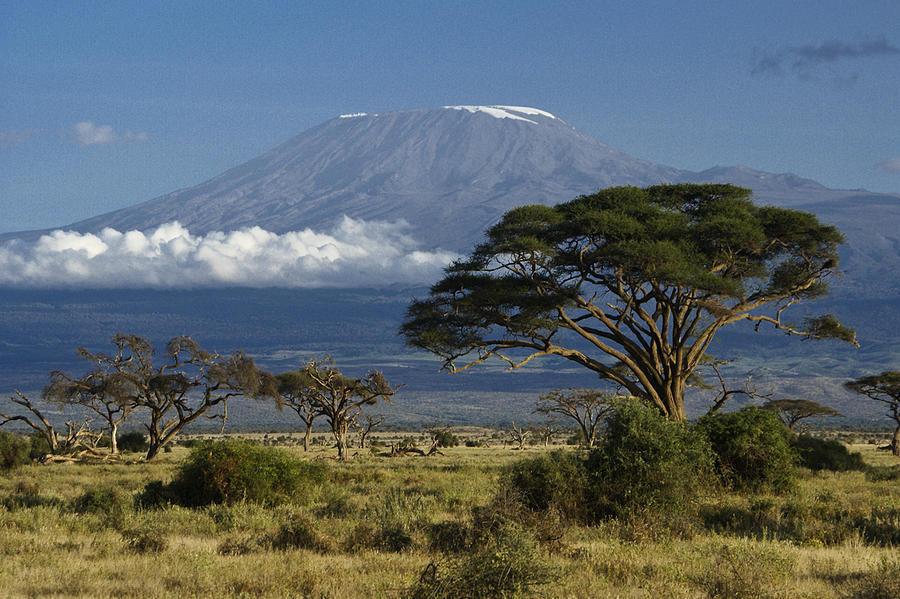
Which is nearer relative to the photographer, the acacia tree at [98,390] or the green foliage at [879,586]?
the green foliage at [879,586]

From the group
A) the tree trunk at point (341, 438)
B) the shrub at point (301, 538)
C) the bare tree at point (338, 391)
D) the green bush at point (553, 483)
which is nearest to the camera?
the shrub at point (301, 538)

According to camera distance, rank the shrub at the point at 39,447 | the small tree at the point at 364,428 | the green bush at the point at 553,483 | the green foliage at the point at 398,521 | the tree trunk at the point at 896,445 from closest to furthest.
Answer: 1. the green foliage at the point at 398,521
2. the green bush at the point at 553,483
3. the shrub at the point at 39,447
4. the tree trunk at the point at 896,445
5. the small tree at the point at 364,428

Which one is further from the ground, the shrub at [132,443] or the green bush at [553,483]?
the green bush at [553,483]

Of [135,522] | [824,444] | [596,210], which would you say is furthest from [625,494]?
[824,444]

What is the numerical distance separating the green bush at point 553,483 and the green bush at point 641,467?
29 cm

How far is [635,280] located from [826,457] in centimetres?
1015

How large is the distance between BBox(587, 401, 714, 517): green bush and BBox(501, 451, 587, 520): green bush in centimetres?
29

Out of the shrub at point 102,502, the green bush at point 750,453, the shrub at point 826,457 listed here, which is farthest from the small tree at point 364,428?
the shrub at point 102,502

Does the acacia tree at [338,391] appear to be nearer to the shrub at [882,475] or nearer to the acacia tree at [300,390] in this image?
the acacia tree at [300,390]

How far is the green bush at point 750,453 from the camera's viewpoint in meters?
24.1

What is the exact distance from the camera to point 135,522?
16.9 m

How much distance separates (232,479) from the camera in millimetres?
20562

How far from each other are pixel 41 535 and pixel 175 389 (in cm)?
3066

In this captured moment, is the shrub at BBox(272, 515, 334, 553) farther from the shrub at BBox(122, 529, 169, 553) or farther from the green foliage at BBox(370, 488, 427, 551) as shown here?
the shrub at BBox(122, 529, 169, 553)
